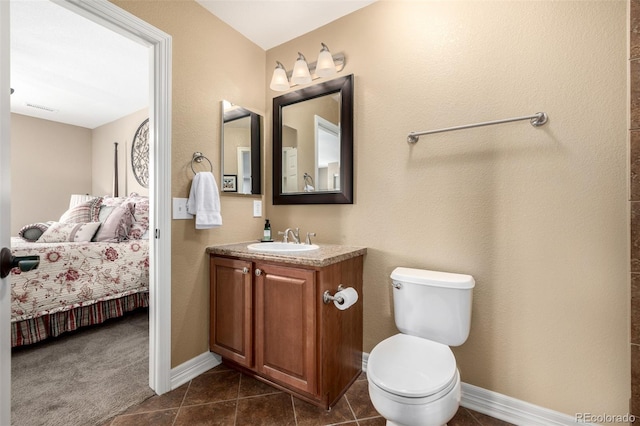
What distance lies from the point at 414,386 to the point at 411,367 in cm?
13

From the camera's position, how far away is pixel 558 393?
1342mm

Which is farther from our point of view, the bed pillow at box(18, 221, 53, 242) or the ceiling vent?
the ceiling vent

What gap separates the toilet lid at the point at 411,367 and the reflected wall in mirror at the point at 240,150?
1423mm

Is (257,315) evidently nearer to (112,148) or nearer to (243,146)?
(243,146)

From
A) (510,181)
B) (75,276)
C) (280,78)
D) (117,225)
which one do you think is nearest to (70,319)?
(75,276)

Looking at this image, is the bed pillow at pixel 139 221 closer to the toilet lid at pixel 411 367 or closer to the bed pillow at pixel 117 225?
the bed pillow at pixel 117 225

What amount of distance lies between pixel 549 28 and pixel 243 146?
186cm

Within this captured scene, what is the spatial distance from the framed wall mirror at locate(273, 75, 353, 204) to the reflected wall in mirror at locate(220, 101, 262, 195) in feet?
0.47

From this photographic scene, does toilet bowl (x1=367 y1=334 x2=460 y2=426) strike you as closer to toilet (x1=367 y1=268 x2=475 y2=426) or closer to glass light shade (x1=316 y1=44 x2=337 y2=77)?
toilet (x1=367 y1=268 x2=475 y2=426)

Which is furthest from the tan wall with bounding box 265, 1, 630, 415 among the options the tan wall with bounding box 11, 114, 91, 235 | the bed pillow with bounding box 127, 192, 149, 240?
the tan wall with bounding box 11, 114, 91, 235

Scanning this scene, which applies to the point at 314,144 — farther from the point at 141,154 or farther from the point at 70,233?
the point at 141,154

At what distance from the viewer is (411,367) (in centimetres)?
121

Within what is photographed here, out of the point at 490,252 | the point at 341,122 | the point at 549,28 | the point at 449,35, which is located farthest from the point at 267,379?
the point at 549,28

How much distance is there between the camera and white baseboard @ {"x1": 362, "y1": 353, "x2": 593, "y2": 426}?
1.34 meters
